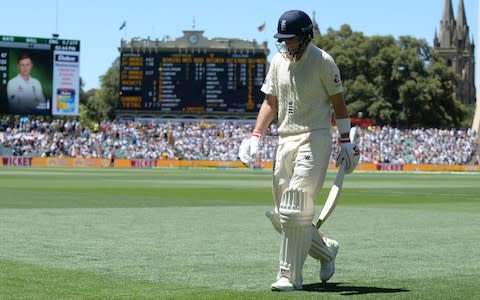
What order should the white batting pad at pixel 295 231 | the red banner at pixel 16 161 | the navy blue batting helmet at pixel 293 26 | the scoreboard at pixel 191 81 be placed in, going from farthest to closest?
the scoreboard at pixel 191 81 → the red banner at pixel 16 161 → the navy blue batting helmet at pixel 293 26 → the white batting pad at pixel 295 231

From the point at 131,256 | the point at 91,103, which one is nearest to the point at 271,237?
the point at 131,256

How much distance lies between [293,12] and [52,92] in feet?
215

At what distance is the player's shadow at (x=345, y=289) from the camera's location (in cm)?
873

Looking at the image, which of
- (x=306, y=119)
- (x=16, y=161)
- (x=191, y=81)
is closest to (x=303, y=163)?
(x=306, y=119)

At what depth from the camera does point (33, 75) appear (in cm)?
7350

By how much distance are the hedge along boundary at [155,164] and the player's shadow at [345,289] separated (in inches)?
2622

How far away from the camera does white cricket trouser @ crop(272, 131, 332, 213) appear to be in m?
9.04

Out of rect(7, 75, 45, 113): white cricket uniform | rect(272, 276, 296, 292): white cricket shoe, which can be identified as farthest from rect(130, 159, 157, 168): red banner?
rect(272, 276, 296, 292): white cricket shoe

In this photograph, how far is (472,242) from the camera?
14102mm

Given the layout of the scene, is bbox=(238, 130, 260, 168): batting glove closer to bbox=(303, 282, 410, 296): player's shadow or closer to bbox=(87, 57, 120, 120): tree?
bbox=(303, 282, 410, 296): player's shadow

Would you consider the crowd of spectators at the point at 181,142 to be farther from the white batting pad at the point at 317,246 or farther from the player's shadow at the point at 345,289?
the player's shadow at the point at 345,289

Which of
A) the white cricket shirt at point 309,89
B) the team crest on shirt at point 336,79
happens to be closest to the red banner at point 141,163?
the white cricket shirt at point 309,89

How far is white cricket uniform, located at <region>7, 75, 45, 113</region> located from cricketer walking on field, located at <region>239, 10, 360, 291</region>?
65.5 m

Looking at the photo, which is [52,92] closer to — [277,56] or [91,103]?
[277,56]
